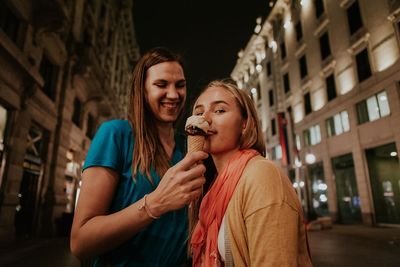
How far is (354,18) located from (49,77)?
19070 mm

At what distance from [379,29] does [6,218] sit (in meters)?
20.4

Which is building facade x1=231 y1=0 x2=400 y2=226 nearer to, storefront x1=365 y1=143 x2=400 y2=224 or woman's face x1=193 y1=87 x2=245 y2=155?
storefront x1=365 y1=143 x2=400 y2=224

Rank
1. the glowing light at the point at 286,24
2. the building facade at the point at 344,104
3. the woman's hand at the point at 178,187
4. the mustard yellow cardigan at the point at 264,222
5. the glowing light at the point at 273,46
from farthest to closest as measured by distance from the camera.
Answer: the glowing light at the point at 273,46
the glowing light at the point at 286,24
the building facade at the point at 344,104
the mustard yellow cardigan at the point at 264,222
the woman's hand at the point at 178,187

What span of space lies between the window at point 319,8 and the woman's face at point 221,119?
23148 mm

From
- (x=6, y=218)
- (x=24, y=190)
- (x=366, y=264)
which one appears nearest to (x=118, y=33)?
(x=24, y=190)

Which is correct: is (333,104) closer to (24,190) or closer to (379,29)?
(379,29)

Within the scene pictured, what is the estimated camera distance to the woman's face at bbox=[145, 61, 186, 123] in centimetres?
203

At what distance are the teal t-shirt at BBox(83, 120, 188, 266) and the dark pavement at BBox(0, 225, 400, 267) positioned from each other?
6.43m

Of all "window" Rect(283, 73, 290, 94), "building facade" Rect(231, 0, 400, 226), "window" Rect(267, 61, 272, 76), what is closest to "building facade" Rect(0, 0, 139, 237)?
"building facade" Rect(231, 0, 400, 226)

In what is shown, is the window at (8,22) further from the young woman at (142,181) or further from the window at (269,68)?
the window at (269,68)

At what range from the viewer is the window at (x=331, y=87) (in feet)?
64.1

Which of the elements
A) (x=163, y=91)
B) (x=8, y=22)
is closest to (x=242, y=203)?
(x=163, y=91)

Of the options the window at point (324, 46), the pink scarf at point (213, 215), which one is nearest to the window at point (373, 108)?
the window at point (324, 46)

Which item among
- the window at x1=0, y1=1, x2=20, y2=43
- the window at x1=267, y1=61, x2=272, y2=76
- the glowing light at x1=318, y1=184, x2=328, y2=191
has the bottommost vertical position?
the glowing light at x1=318, y1=184, x2=328, y2=191
